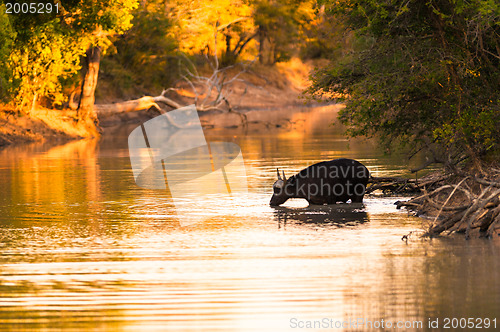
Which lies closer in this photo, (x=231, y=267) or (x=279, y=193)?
(x=231, y=267)

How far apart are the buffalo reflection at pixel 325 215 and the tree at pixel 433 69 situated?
5.38 feet

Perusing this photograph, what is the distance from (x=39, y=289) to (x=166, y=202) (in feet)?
26.1

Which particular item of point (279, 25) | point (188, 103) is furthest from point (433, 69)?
point (279, 25)

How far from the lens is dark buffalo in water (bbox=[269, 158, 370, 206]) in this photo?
1652 centimetres

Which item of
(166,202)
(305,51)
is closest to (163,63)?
(305,51)

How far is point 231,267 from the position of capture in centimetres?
1120

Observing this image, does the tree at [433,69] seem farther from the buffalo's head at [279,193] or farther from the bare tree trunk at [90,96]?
the bare tree trunk at [90,96]

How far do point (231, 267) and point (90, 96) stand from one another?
34722mm


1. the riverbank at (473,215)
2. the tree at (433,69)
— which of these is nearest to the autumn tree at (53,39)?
the tree at (433,69)

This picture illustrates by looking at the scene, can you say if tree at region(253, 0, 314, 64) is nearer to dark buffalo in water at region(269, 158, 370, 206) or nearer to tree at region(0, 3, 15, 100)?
tree at region(0, 3, 15, 100)

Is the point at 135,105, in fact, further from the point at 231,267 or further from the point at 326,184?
the point at 231,267

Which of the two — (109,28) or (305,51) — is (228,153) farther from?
(305,51)

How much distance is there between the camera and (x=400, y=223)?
47.3 feet

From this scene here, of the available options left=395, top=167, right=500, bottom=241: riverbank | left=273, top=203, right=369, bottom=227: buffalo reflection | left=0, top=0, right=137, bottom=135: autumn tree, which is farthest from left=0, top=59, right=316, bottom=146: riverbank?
left=395, top=167, right=500, bottom=241: riverbank
